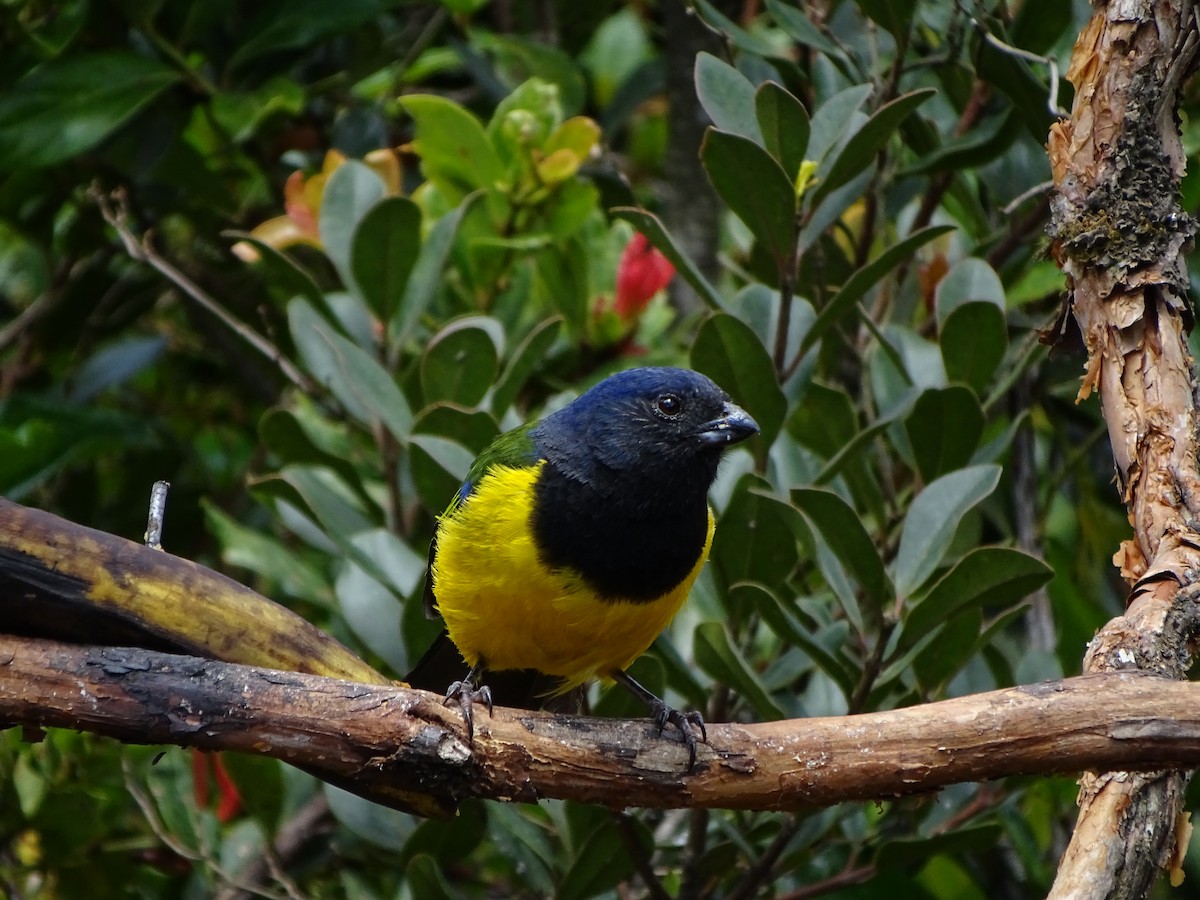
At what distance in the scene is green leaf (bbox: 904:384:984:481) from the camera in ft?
11.0

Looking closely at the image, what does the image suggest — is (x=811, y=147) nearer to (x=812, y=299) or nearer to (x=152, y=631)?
(x=812, y=299)

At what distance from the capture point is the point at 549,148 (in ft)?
14.0

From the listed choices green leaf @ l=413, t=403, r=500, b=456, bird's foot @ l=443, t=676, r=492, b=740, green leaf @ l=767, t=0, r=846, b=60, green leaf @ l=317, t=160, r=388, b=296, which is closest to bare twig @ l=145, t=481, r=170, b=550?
bird's foot @ l=443, t=676, r=492, b=740

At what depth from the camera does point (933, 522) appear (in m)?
3.21

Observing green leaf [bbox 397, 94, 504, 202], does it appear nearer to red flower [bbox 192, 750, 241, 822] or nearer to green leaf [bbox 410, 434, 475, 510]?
green leaf [bbox 410, 434, 475, 510]

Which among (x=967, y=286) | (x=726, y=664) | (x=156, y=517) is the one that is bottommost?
(x=726, y=664)

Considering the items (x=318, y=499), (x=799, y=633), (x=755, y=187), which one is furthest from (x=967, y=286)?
(x=318, y=499)

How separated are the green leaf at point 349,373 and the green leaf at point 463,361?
10 cm

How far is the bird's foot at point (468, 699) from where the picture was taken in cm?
252

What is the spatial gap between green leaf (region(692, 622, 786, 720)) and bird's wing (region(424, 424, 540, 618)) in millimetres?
680

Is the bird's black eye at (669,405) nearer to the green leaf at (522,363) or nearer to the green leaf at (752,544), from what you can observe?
the green leaf at (752,544)

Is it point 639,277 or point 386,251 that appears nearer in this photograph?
point 386,251

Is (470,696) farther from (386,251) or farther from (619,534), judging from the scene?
(386,251)

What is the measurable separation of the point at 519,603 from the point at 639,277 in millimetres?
1556
